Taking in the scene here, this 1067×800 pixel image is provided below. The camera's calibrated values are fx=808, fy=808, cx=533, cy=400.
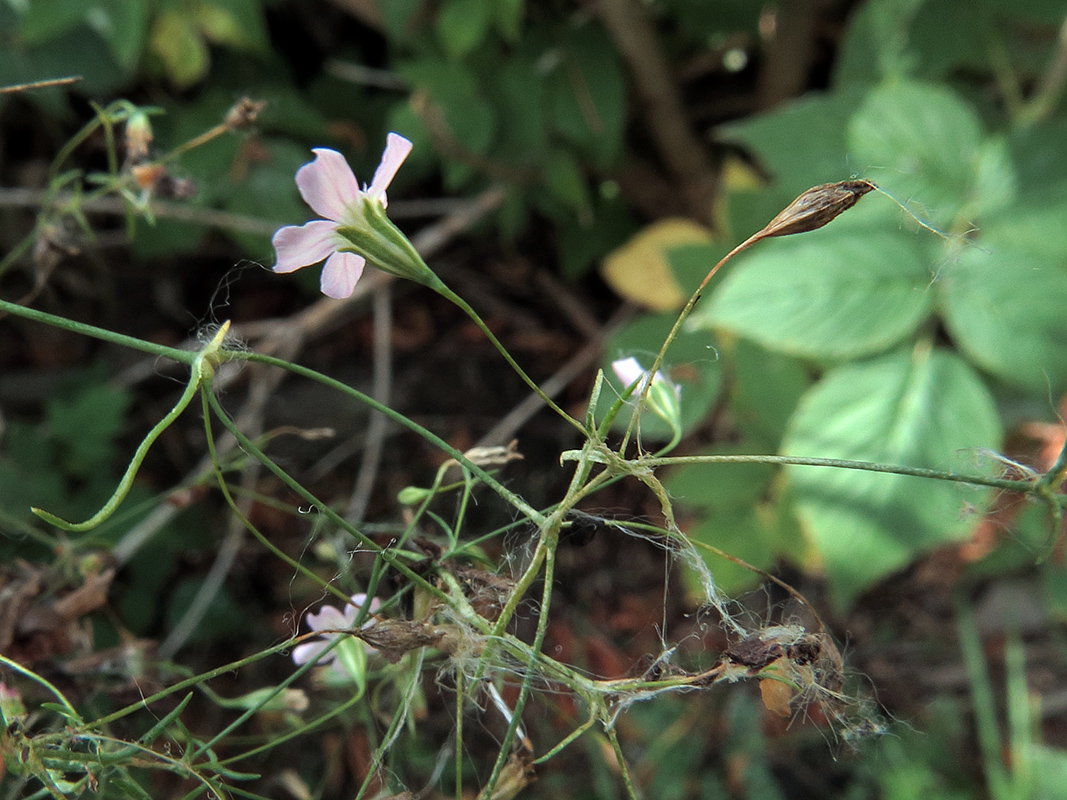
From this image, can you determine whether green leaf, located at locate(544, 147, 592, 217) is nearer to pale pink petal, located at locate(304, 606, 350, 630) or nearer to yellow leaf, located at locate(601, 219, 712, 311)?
yellow leaf, located at locate(601, 219, 712, 311)

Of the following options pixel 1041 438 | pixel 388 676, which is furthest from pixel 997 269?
pixel 388 676

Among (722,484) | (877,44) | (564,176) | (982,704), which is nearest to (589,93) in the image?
(564,176)

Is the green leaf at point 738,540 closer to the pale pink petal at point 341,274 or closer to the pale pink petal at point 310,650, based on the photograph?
the pale pink petal at point 310,650

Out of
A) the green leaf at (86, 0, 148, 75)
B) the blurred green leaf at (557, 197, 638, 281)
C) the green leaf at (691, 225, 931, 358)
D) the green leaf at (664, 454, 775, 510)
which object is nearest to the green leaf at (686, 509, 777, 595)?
the green leaf at (664, 454, 775, 510)

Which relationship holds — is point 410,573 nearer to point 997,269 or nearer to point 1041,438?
point 997,269

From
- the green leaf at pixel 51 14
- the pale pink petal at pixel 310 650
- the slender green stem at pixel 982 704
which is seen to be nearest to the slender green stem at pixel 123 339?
the pale pink petal at pixel 310 650

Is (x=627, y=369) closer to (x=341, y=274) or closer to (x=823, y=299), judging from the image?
(x=341, y=274)
